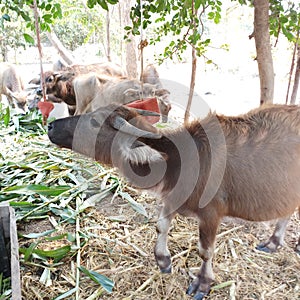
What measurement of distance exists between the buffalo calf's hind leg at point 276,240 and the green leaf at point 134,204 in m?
1.21

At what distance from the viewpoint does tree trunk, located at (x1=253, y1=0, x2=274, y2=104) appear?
322 cm

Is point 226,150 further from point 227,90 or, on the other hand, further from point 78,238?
point 227,90

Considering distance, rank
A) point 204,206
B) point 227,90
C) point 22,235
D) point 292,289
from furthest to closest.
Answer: point 227,90 → point 22,235 → point 292,289 → point 204,206

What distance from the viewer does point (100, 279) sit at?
2.61 meters

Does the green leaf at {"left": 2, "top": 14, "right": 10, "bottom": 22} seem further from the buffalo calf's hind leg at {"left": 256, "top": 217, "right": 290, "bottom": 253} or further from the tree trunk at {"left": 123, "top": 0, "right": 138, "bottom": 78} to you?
the tree trunk at {"left": 123, "top": 0, "right": 138, "bottom": 78}

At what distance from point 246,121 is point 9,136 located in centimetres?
425

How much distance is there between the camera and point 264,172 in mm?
2520

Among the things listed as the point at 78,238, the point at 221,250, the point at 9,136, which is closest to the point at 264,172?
the point at 221,250

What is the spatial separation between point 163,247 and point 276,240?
1.12 m

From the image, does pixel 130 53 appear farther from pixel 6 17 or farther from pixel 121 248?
pixel 121 248

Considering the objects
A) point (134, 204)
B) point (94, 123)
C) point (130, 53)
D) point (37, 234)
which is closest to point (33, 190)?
point (37, 234)

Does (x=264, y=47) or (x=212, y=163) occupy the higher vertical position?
(x=264, y=47)

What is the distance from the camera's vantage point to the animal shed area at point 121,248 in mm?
2604

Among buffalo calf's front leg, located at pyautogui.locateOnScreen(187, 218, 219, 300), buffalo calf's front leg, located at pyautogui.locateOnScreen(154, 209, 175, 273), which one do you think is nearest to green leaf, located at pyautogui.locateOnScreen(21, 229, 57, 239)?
buffalo calf's front leg, located at pyautogui.locateOnScreen(154, 209, 175, 273)
